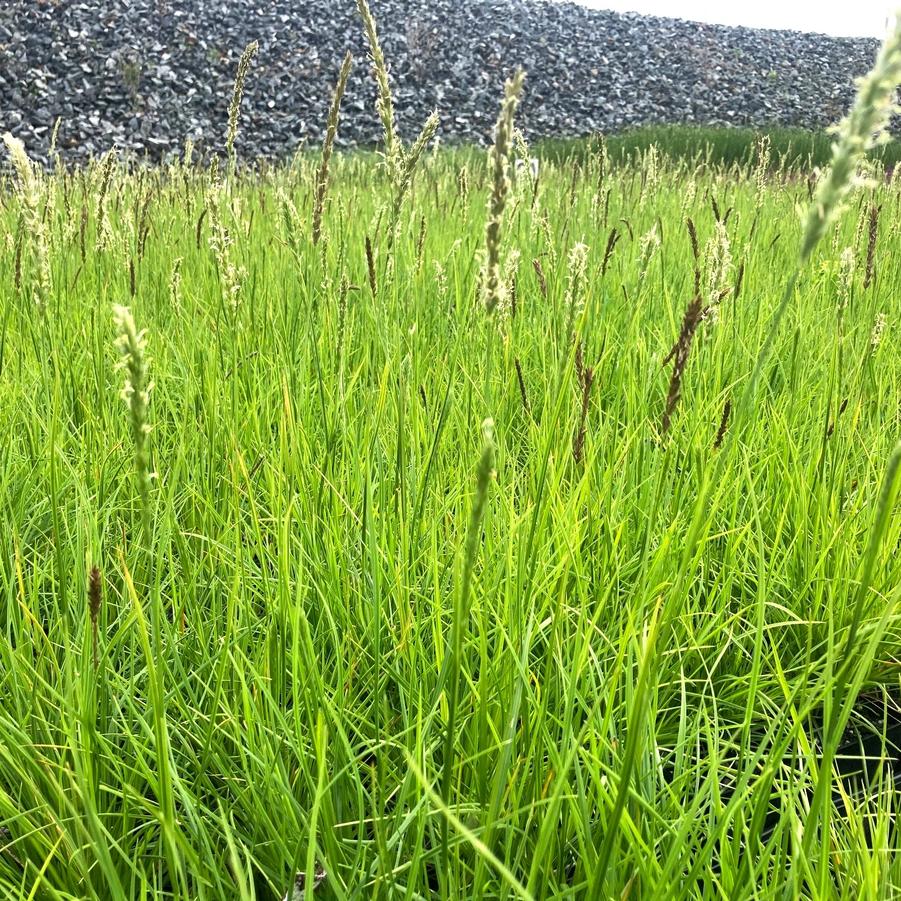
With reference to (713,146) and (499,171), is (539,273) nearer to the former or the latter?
(499,171)

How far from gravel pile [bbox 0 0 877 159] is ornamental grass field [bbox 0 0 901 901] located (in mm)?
12810

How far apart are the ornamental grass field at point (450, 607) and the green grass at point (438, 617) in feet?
0.04

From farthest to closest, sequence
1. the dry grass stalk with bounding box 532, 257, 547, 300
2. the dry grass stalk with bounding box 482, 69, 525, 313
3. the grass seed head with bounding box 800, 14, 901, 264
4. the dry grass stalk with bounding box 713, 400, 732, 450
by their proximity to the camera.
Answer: the dry grass stalk with bounding box 532, 257, 547, 300 → the dry grass stalk with bounding box 713, 400, 732, 450 → the dry grass stalk with bounding box 482, 69, 525, 313 → the grass seed head with bounding box 800, 14, 901, 264

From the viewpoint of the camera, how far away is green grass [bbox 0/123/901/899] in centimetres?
86

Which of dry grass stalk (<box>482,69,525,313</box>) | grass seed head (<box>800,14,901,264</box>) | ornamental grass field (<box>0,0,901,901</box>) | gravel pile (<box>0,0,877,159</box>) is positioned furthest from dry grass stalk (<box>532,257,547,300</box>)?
gravel pile (<box>0,0,877,159</box>)

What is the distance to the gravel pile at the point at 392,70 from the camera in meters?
15.6

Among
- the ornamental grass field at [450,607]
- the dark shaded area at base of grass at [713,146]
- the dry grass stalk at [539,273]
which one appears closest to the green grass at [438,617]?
the ornamental grass field at [450,607]

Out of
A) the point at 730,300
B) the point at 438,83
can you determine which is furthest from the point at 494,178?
the point at 438,83

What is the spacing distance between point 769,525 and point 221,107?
18.1 meters

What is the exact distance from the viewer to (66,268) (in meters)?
3.06

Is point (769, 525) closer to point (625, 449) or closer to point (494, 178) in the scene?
point (625, 449)

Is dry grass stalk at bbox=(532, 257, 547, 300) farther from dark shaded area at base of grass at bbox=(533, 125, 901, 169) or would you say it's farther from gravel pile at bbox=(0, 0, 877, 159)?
gravel pile at bbox=(0, 0, 877, 159)

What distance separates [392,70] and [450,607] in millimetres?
21900

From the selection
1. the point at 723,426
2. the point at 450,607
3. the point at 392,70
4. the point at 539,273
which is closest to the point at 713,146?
the point at 392,70
